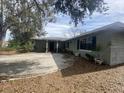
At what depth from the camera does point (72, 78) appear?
37.3ft

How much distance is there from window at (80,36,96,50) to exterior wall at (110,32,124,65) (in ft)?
10.3

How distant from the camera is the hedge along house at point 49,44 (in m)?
37.6

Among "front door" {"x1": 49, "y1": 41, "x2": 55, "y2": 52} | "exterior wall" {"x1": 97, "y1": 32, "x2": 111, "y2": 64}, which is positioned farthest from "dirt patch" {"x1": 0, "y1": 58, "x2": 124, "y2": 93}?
"front door" {"x1": 49, "y1": 41, "x2": 55, "y2": 52}

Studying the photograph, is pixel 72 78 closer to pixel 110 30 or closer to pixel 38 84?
pixel 38 84

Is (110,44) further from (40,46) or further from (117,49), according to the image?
(40,46)

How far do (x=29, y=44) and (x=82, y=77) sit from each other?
26.3 meters

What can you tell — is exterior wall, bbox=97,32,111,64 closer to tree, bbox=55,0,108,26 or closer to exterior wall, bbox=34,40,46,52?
tree, bbox=55,0,108,26

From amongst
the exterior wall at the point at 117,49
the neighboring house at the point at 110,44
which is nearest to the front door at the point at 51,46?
the neighboring house at the point at 110,44

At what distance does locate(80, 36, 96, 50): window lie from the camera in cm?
1923

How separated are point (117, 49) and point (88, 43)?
520 cm

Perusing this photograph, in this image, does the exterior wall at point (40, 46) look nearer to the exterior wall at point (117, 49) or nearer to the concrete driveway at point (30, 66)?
the concrete driveway at point (30, 66)

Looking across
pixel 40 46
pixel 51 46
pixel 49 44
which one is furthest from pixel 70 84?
pixel 51 46

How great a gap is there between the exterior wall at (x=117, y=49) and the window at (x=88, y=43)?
3.14 m

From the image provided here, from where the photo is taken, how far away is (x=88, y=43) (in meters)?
20.8
